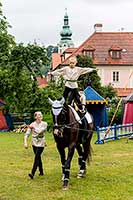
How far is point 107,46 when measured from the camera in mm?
56594

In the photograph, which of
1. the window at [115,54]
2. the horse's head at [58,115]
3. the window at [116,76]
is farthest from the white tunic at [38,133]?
the window at [116,76]

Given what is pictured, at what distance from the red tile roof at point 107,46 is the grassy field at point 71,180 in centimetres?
4015

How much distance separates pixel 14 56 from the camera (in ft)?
113

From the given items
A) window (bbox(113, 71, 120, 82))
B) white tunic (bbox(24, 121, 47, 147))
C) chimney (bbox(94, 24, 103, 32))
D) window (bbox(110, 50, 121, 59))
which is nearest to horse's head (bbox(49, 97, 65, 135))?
white tunic (bbox(24, 121, 47, 147))

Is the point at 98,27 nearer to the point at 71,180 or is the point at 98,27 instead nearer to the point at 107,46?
the point at 107,46

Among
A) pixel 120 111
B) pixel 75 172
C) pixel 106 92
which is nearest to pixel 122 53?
pixel 106 92

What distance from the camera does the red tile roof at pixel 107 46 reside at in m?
55.7

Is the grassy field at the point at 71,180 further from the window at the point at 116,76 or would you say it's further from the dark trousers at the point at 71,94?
the window at the point at 116,76

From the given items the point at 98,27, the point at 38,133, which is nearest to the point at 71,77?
the point at 38,133

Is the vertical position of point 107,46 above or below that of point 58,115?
above

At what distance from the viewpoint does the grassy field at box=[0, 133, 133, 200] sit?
30.3ft

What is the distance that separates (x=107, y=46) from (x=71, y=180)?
46.6m

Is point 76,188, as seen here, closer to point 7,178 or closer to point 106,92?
point 7,178

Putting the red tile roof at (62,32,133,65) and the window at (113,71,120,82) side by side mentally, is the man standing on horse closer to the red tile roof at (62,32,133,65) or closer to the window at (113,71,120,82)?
the red tile roof at (62,32,133,65)
